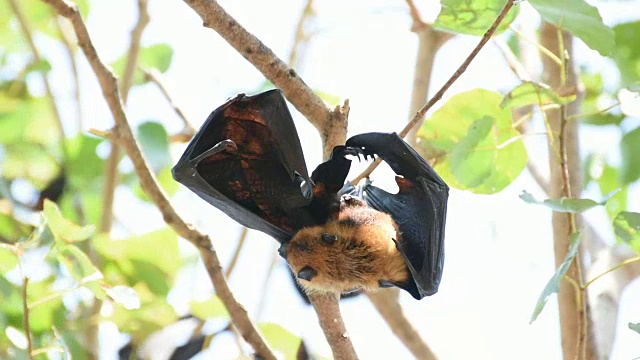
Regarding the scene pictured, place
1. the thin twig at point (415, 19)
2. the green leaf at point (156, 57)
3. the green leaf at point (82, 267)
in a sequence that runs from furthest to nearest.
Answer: the green leaf at point (156, 57), the thin twig at point (415, 19), the green leaf at point (82, 267)

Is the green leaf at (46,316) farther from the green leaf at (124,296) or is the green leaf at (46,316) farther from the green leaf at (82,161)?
the green leaf at (82,161)

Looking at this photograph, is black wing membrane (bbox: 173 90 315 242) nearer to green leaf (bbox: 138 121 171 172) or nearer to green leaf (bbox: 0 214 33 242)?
green leaf (bbox: 138 121 171 172)

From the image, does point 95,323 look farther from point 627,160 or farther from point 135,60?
point 627,160

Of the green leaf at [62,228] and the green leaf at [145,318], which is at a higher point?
the green leaf at [62,228]

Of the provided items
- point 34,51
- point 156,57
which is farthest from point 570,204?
point 34,51

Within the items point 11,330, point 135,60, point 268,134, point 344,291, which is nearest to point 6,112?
point 135,60

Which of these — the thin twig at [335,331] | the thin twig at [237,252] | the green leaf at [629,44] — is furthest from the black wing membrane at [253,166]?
the green leaf at [629,44]
